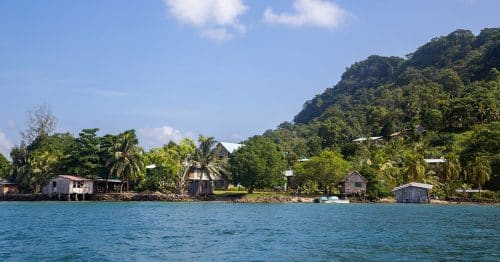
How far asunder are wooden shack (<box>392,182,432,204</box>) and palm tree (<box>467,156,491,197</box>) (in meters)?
7.24

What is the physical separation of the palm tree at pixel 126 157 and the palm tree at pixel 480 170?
5540 cm

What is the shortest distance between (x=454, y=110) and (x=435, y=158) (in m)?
20.0

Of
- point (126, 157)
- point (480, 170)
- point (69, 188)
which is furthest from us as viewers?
point (126, 157)

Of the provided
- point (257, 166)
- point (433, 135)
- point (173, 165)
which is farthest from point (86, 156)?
point (433, 135)

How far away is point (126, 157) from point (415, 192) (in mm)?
48437

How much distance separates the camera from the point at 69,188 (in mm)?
79562

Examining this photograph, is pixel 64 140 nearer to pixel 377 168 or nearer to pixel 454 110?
pixel 377 168

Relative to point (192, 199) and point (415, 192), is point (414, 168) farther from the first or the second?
point (192, 199)

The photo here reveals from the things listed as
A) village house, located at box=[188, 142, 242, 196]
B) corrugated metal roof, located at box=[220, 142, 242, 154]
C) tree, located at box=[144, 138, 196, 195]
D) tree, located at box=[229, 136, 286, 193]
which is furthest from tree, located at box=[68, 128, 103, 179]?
corrugated metal roof, located at box=[220, 142, 242, 154]

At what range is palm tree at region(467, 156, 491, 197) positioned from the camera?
7512 cm

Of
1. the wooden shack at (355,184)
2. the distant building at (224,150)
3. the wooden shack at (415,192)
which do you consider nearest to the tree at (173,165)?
the distant building at (224,150)

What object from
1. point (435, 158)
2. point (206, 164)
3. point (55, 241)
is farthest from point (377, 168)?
point (55, 241)

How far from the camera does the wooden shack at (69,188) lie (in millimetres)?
79625

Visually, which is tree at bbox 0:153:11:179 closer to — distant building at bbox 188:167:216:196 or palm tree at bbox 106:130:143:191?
palm tree at bbox 106:130:143:191
